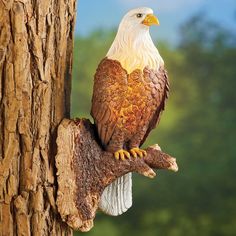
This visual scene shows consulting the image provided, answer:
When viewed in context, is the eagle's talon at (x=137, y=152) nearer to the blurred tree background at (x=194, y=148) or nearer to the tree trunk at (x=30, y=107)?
the tree trunk at (x=30, y=107)

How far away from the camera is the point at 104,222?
308 cm

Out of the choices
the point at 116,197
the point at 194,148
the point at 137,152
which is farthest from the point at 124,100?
the point at 194,148

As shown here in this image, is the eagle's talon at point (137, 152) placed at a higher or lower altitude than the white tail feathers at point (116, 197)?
higher

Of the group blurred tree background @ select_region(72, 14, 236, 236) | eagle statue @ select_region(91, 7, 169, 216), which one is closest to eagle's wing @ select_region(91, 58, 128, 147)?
eagle statue @ select_region(91, 7, 169, 216)

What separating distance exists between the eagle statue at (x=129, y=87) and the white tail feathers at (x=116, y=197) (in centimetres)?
9

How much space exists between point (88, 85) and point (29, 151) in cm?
146

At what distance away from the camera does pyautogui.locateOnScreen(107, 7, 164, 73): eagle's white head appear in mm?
1487

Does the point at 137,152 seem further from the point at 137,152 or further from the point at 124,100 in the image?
the point at 124,100

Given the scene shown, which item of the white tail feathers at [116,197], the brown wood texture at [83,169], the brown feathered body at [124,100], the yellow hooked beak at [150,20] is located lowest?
the white tail feathers at [116,197]

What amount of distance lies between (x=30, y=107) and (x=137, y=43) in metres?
0.27

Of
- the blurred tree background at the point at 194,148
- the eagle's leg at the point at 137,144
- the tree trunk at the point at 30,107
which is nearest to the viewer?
the tree trunk at the point at 30,107

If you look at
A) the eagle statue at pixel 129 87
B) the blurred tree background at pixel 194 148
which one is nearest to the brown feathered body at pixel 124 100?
the eagle statue at pixel 129 87

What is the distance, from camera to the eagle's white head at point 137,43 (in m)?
1.49

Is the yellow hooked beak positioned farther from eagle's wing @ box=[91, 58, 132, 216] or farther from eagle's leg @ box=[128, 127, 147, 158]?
eagle's leg @ box=[128, 127, 147, 158]
